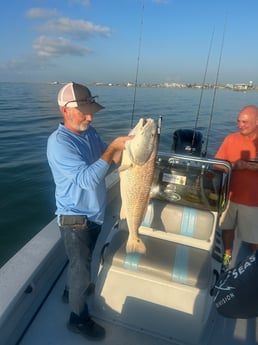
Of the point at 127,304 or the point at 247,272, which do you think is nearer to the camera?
the point at 247,272

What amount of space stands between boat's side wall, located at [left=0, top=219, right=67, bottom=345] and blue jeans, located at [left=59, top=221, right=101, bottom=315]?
447 millimetres

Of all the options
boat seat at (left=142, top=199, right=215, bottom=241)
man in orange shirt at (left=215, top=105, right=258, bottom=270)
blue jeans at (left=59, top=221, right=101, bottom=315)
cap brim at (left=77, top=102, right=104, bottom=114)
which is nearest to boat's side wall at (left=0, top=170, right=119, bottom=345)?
blue jeans at (left=59, top=221, right=101, bottom=315)

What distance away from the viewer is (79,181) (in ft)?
7.74

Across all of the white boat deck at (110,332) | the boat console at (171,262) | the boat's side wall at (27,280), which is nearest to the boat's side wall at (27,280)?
the boat's side wall at (27,280)

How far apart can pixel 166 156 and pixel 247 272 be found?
1821 millimetres

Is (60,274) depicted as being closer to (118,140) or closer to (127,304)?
(127,304)

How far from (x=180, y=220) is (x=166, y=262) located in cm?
56

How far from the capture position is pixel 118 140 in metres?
2.38

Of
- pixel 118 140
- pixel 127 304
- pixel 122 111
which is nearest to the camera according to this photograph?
pixel 118 140

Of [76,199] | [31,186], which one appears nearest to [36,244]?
[76,199]

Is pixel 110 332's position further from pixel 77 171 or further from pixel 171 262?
pixel 77 171

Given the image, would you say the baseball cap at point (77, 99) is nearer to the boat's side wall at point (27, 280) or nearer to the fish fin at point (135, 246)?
the fish fin at point (135, 246)

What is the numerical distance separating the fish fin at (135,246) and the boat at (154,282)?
5 centimetres

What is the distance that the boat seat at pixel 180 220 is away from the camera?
3148mm
